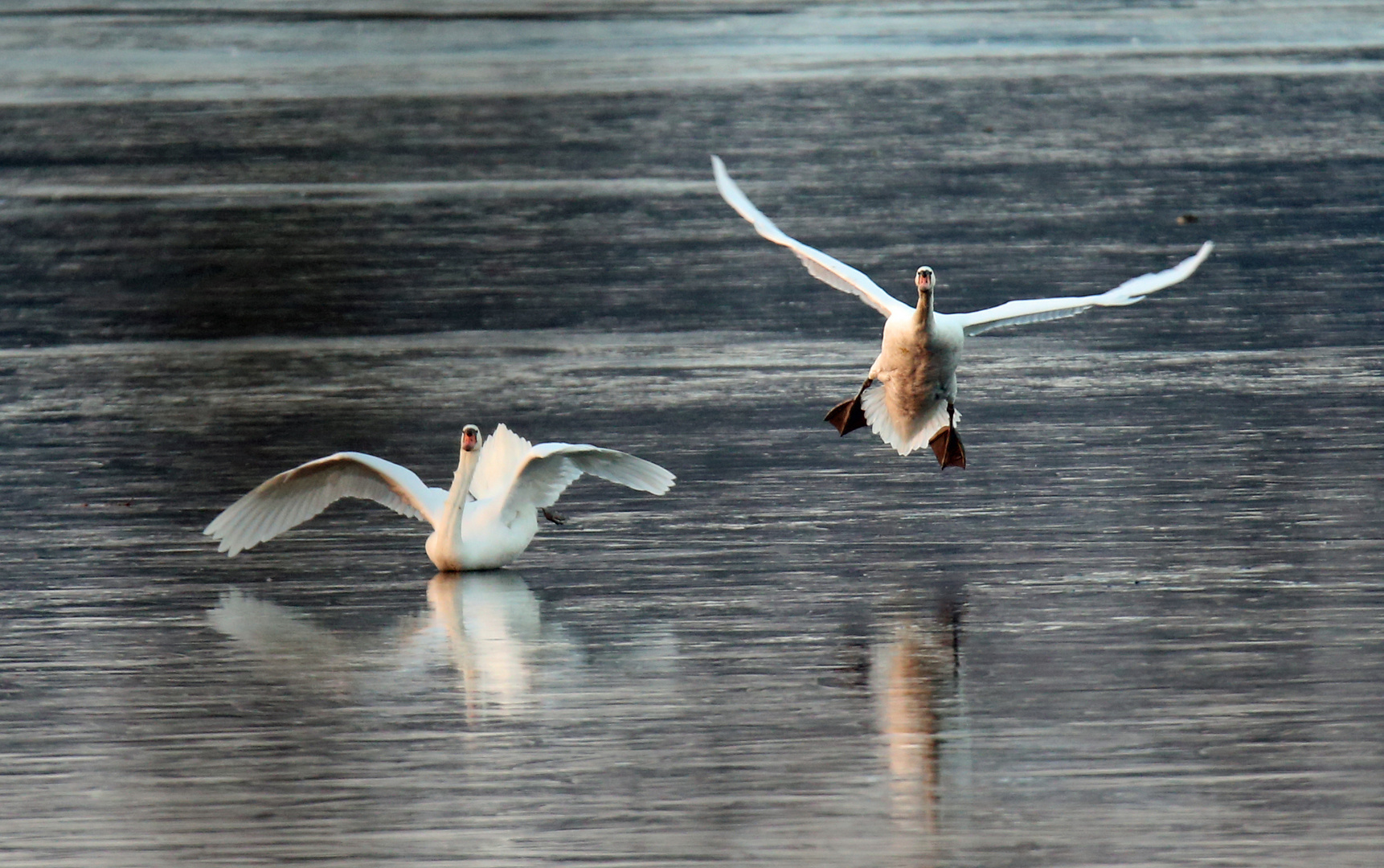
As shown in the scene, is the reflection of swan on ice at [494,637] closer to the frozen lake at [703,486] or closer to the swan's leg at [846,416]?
the frozen lake at [703,486]

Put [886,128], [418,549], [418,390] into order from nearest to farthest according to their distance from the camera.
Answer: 1. [418,549]
2. [418,390]
3. [886,128]

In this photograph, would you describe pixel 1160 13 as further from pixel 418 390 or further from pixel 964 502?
pixel 964 502

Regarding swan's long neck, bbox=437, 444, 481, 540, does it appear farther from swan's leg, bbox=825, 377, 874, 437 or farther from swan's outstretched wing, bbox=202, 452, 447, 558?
swan's leg, bbox=825, 377, 874, 437

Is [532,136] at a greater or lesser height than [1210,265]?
greater

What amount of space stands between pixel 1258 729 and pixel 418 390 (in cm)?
782

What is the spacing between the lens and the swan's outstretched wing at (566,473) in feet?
35.8

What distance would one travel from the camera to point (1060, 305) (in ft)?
41.3

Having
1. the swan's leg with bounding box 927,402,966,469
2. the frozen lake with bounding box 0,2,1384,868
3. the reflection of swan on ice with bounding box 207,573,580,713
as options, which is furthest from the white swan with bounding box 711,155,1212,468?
the reflection of swan on ice with bounding box 207,573,580,713

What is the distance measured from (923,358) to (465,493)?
8.97 ft

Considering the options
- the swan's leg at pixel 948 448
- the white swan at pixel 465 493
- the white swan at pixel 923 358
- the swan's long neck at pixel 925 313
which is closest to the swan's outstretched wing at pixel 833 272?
the white swan at pixel 923 358

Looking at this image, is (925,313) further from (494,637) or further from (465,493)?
(494,637)

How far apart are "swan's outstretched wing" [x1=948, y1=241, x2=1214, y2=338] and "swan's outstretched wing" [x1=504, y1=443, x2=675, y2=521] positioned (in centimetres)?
214

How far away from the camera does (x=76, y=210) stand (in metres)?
22.3

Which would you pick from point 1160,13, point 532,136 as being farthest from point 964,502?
point 1160,13
